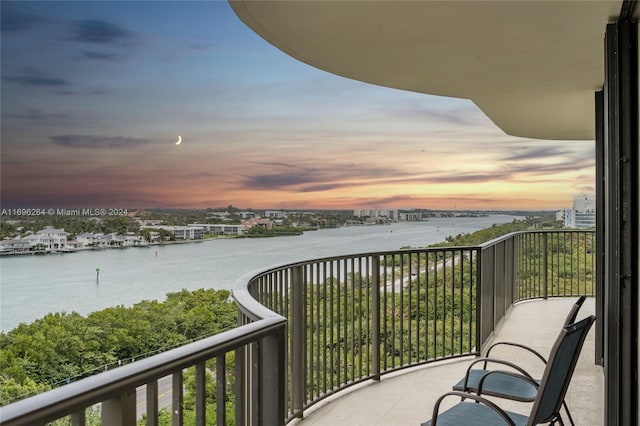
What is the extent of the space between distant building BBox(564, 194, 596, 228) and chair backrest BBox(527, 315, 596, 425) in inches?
295

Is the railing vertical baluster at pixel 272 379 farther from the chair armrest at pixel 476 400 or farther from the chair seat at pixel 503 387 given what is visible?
the chair seat at pixel 503 387

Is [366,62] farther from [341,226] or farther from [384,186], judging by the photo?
[384,186]

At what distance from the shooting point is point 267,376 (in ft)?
5.86

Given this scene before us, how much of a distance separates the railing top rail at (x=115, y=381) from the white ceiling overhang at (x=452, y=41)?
210cm

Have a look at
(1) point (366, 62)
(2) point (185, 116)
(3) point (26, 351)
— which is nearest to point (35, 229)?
(3) point (26, 351)

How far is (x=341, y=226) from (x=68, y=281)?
9.06m

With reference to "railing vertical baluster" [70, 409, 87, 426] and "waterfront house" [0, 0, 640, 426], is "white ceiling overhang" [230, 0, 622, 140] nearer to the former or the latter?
"waterfront house" [0, 0, 640, 426]

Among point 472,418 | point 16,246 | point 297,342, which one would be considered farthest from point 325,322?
point 16,246

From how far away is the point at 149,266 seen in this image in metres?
18.0

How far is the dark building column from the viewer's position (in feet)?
9.77

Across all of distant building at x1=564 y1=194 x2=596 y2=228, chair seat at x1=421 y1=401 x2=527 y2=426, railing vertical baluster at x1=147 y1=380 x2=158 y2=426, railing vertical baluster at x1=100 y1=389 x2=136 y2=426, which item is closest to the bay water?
distant building at x1=564 y1=194 x2=596 y2=228

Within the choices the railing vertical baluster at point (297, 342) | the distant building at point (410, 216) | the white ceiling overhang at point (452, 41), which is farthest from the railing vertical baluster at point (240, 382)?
the distant building at point (410, 216)

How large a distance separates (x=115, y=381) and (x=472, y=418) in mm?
1995

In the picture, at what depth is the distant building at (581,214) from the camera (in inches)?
381
